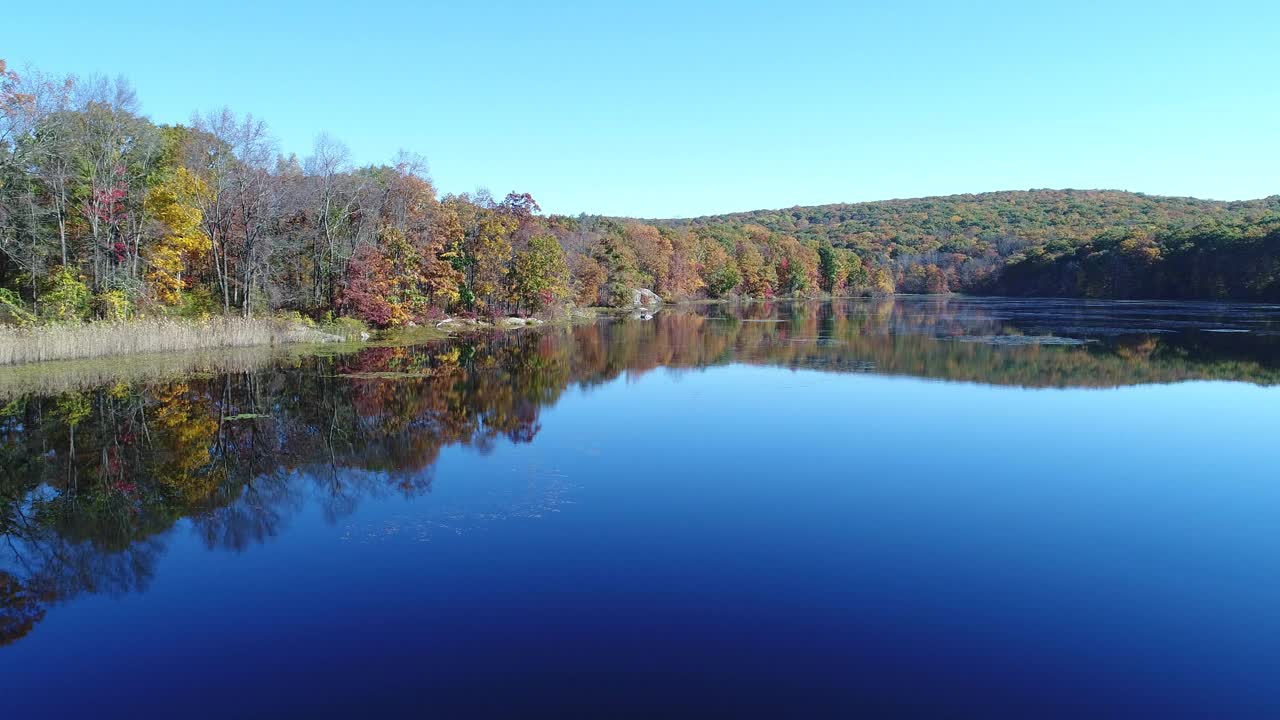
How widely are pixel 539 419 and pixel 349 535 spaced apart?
7.10 m

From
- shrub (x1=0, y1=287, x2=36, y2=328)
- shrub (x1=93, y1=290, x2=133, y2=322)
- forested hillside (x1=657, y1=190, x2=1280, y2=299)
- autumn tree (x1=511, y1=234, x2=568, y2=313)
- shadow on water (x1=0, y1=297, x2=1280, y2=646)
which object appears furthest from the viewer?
forested hillside (x1=657, y1=190, x2=1280, y2=299)

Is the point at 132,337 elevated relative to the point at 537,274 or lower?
lower

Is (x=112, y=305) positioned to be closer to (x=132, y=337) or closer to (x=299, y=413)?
(x=132, y=337)

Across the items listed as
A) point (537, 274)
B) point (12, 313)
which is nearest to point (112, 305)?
point (12, 313)

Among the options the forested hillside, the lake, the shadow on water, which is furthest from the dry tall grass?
the forested hillside

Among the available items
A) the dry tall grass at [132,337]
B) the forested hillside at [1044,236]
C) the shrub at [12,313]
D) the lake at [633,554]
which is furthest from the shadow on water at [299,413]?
the forested hillside at [1044,236]

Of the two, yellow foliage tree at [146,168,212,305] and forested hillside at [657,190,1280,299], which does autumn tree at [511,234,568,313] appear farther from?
forested hillside at [657,190,1280,299]

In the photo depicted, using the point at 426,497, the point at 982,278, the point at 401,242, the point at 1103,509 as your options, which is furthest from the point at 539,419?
the point at 982,278

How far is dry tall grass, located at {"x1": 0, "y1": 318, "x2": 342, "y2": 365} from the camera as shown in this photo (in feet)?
68.1

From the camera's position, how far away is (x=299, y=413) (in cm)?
1622

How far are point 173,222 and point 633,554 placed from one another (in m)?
27.9

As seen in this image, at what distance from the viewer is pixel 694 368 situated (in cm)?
2497

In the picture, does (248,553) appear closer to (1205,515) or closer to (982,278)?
(1205,515)

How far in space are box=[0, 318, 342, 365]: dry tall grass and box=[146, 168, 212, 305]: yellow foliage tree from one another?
15.4 feet
